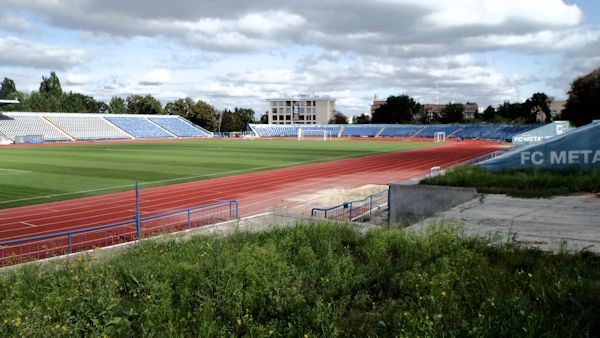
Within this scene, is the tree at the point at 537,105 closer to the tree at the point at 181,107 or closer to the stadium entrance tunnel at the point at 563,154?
the tree at the point at 181,107

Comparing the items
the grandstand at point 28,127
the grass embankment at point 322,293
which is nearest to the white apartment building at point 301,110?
the grandstand at point 28,127

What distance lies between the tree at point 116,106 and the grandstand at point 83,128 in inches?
1260

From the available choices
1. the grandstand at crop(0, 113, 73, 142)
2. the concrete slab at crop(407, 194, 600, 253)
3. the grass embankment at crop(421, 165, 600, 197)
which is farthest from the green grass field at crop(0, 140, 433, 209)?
the grandstand at crop(0, 113, 73, 142)

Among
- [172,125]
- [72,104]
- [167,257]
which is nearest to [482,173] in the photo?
[167,257]

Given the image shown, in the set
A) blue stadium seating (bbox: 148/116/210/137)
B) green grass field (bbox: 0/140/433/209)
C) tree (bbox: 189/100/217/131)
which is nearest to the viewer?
green grass field (bbox: 0/140/433/209)

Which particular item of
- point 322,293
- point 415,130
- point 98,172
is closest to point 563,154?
point 322,293

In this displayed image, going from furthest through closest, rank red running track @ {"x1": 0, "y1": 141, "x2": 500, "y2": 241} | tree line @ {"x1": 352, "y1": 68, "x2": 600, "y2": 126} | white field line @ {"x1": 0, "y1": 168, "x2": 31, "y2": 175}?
1. tree line @ {"x1": 352, "y1": 68, "x2": 600, "y2": 126}
2. white field line @ {"x1": 0, "y1": 168, "x2": 31, "y2": 175}
3. red running track @ {"x1": 0, "y1": 141, "x2": 500, "y2": 241}

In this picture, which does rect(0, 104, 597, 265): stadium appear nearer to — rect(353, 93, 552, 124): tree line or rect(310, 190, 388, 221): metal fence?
rect(310, 190, 388, 221): metal fence

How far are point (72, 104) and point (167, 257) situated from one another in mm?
128386

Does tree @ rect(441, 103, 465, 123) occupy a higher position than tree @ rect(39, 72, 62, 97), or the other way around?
tree @ rect(39, 72, 62, 97)

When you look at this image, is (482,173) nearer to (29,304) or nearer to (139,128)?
(29,304)

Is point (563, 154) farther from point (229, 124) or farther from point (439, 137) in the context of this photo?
point (229, 124)

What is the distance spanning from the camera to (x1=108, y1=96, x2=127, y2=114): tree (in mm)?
138250

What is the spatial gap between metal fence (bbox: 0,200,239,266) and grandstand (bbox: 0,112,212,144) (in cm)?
6985
